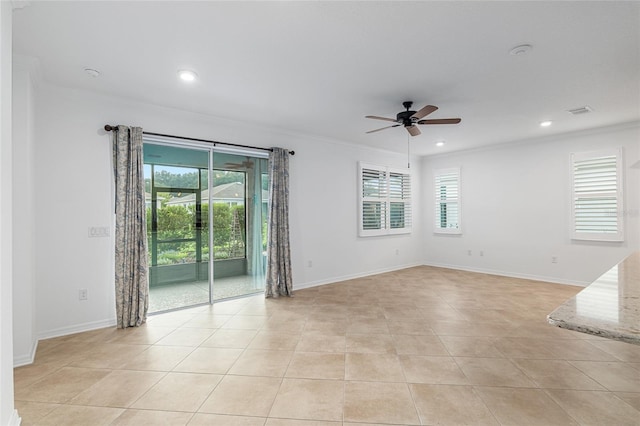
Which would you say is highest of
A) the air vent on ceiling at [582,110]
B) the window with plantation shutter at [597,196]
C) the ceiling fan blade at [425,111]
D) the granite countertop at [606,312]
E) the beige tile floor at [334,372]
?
the air vent on ceiling at [582,110]

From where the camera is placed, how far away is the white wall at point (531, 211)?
5109 millimetres

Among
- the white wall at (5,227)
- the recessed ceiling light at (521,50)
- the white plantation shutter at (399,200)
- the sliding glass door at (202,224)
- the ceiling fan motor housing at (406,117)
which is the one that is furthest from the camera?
the white plantation shutter at (399,200)

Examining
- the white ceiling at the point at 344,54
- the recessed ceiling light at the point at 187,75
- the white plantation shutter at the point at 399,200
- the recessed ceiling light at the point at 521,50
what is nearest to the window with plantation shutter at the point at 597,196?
the white ceiling at the point at 344,54

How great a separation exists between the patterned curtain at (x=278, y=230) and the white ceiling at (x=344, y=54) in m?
0.91

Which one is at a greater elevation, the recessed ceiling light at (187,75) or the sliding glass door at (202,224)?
the recessed ceiling light at (187,75)

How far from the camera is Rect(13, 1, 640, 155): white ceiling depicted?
2.20m

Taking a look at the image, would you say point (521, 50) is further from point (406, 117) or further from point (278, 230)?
point (278, 230)

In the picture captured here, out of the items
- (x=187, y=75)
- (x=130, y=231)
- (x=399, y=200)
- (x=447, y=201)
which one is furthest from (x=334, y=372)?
(x=447, y=201)

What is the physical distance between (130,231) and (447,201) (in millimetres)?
6484

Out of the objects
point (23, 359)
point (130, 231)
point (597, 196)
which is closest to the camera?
point (23, 359)

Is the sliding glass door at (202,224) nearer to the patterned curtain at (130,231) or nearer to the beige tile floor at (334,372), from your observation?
the patterned curtain at (130,231)

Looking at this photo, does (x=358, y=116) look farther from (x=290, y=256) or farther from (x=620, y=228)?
(x=620, y=228)

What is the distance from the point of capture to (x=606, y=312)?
1.01m

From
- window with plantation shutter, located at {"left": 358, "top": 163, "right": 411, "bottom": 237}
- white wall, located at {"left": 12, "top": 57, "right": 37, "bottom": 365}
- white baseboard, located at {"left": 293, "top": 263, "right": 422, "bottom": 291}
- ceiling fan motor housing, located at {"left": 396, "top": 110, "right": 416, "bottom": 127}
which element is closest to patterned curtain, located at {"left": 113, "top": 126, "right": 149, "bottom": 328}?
white wall, located at {"left": 12, "top": 57, "right": 37, "bottom": 365}
